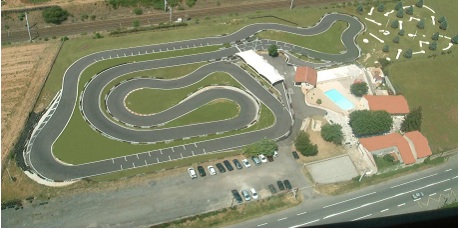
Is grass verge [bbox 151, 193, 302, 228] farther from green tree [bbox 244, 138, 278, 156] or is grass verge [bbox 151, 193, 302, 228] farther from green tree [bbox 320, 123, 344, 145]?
green tree [bbox 320, 123, 344, 145]

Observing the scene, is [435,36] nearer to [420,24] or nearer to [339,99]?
[420,24]

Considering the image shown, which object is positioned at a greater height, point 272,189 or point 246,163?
point 246,163

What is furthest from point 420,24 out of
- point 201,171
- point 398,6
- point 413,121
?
point 201,171

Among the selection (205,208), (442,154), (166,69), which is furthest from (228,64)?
(442,154)

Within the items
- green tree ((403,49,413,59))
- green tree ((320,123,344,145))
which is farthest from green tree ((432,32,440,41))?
green tree ((320,123,344,145))

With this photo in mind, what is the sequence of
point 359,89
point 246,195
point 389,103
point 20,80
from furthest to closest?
point 20,80
point 359,89
point 389,103
point 246,195
